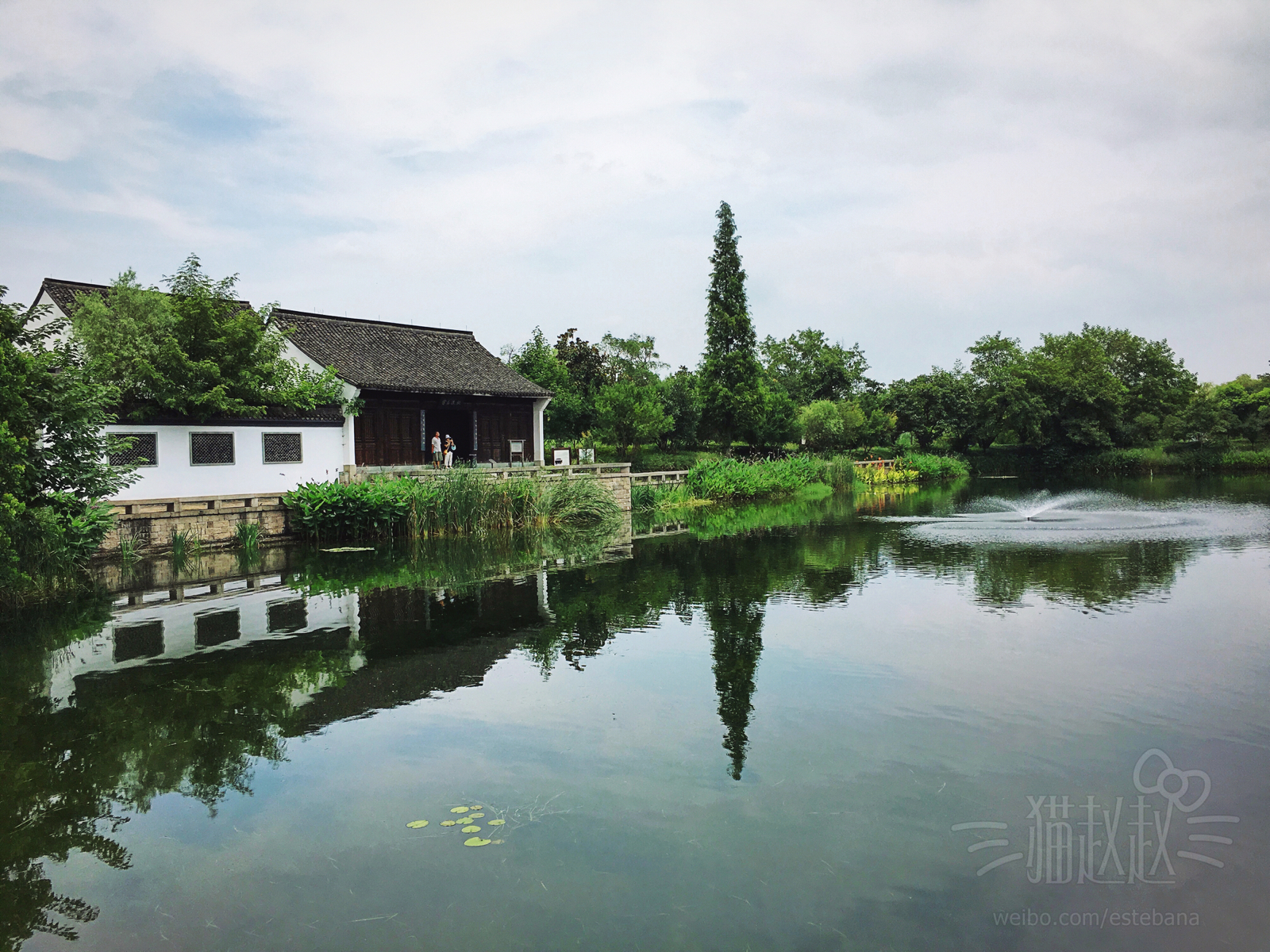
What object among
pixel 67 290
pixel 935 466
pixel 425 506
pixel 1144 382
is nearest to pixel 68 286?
pixel 67 290

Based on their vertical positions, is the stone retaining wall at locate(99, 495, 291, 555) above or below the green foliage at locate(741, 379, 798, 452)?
below

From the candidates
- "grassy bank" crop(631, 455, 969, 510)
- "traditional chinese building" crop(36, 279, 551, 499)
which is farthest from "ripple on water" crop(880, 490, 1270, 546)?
"traditional chinese building" crop(36, 279, 551, 499)

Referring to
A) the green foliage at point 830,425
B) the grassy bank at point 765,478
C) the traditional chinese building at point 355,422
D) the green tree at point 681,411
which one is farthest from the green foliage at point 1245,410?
the traditional chinese building at point 355,422

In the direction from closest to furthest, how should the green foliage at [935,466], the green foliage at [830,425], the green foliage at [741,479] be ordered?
the green foliage at [741,479] → the green foliage at [830,425] → the green foliage at [935,466]

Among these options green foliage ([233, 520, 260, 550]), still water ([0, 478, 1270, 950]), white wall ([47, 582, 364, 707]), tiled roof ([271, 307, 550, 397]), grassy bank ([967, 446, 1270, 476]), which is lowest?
still water ([0, 478, 1270, 950])

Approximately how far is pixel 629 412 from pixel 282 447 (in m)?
14.8

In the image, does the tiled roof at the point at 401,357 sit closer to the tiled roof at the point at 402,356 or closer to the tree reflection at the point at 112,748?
the tiled roof at the point at 402,356

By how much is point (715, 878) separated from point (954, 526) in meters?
17.2

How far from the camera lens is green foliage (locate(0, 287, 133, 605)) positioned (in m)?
9.92

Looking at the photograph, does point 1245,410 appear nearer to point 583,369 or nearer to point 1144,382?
point 1144,382

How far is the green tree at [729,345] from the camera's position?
36.5m
